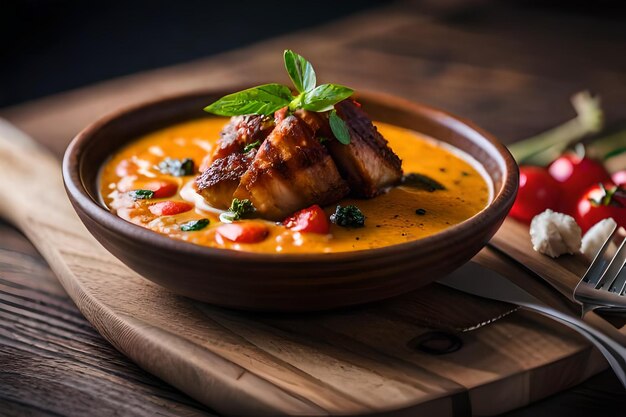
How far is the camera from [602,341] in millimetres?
2760

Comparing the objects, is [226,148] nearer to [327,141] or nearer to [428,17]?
[327,141]

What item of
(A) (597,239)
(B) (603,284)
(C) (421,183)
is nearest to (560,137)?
(A) (597,239)

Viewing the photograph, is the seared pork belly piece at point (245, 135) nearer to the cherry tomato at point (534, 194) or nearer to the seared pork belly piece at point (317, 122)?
the seared pork belly piece at point (317, 122)

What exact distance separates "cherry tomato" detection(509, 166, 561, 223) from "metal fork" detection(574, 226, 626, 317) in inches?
29.5

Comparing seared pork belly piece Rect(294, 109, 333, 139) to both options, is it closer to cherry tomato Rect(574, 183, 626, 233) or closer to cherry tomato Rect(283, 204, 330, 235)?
cherry tomato Rect(283, 204, 330, 235)

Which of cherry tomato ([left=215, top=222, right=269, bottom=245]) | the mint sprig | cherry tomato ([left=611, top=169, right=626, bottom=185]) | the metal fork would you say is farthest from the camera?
cherry tomato ([left=611, top=169, right=626, bottom=185])

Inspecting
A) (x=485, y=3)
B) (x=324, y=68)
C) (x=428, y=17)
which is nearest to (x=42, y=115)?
(x=324, y=68)

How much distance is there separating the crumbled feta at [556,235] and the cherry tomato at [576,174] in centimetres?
84

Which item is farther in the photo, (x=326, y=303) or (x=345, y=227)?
(x=345, y=227)

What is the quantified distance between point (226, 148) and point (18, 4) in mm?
6191

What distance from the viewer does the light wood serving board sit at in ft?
8.61

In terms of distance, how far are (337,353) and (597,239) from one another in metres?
1.46

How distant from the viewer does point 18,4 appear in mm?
8625

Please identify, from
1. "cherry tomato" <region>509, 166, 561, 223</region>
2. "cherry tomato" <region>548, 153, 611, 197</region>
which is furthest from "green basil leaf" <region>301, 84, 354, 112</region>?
"cherry tomato" <region>548, 153, 611, 197</region>
